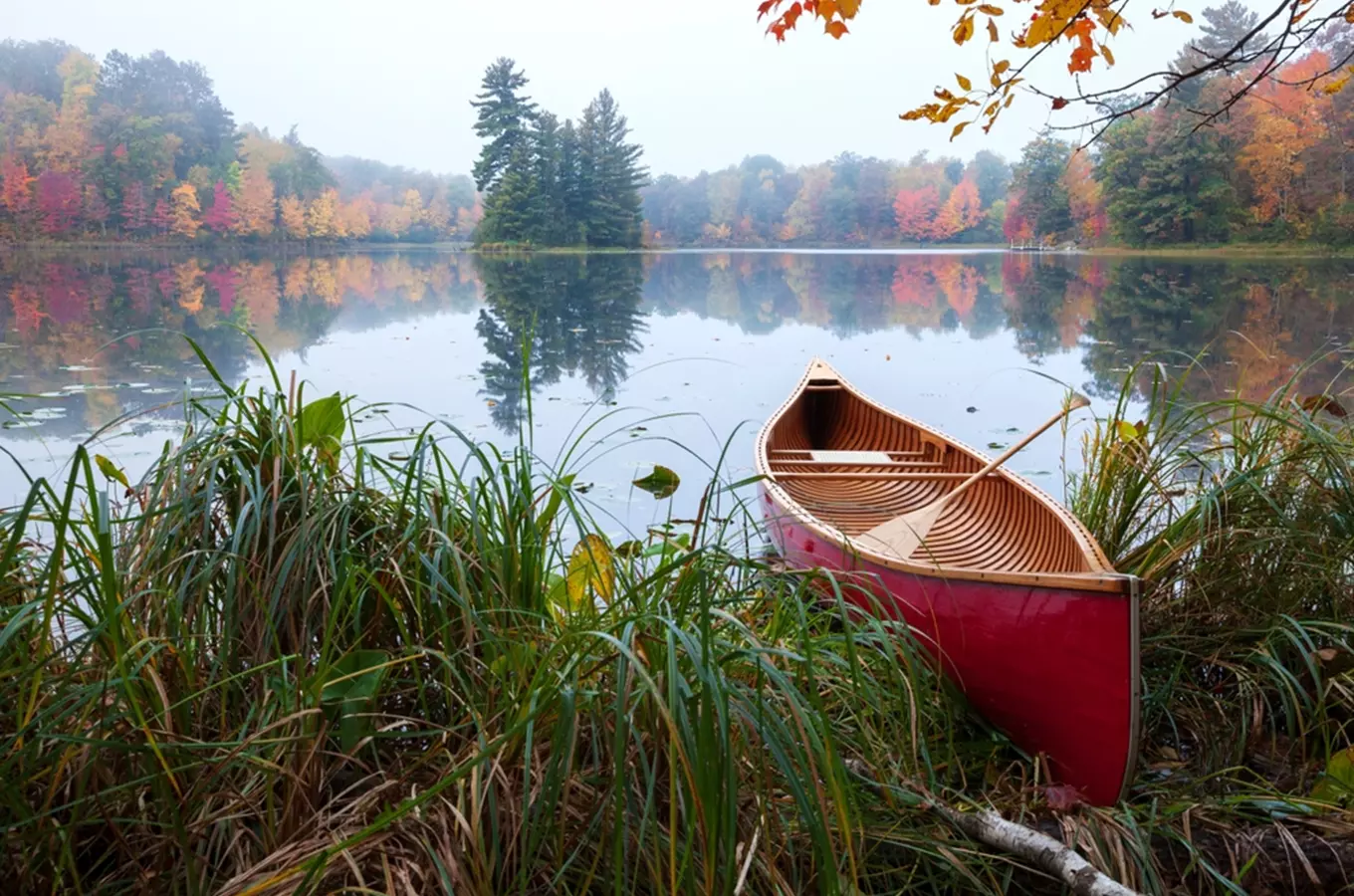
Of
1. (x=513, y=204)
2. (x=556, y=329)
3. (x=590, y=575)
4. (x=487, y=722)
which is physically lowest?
(x=556, y=329)

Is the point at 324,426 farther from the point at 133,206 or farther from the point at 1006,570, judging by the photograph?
the point at 133,206

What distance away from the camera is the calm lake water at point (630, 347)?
16.2ft

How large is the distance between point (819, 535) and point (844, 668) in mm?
907

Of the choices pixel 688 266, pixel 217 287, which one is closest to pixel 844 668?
pixel 217 287

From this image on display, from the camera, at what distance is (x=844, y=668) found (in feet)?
5.58

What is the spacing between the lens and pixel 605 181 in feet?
104

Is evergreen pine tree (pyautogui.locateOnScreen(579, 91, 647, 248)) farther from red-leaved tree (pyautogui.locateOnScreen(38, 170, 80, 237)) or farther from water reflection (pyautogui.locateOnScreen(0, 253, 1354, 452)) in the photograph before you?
red-leaved tree (pyautogui.locateOnScreen(38, 170, 80, 237))

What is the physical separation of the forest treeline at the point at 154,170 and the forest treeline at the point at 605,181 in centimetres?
7

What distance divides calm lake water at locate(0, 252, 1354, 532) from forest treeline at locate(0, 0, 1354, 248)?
6.31m

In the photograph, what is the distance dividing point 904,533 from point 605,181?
99.2 feet

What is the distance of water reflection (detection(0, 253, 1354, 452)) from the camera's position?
6.93m

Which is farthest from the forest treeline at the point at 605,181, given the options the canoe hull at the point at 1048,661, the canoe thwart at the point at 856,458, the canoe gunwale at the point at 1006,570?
the canoe hull at the point at 1048,661

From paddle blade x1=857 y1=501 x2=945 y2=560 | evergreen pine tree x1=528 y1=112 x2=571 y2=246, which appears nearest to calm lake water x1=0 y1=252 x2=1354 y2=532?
paddle blade x1=857 y1=501 x2=945 y2=560

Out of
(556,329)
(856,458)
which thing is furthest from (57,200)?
(856,458)
